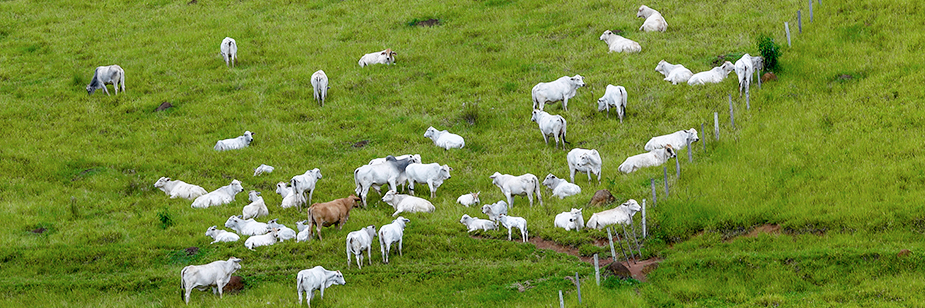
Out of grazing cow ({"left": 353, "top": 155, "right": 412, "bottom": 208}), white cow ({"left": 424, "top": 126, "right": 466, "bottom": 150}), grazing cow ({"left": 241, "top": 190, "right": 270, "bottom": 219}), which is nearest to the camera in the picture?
grazing cow ({"left": 241, "top": 190, "right": 270, "bottom": 219})

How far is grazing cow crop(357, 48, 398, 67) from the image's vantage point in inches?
1326

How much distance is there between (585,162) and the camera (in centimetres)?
2230

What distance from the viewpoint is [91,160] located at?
2662 centimetres

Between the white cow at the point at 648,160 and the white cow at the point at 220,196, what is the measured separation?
10323 millimetres

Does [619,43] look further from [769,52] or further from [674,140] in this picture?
[674,140]

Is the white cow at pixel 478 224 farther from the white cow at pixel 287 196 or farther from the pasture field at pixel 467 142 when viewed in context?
the white cow at pixel 287 196

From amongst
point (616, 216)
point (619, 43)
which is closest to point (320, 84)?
point (619, 43)

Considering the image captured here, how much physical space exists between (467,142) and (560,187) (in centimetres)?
555

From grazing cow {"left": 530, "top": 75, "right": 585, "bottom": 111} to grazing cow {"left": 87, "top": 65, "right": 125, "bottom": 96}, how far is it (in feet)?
52.6

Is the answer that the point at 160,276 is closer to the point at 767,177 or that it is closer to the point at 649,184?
the point at 649,184

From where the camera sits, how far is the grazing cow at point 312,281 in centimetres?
1661

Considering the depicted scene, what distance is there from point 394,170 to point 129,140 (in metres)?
10.7

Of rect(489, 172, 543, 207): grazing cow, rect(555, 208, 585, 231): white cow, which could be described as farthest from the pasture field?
rect(489, 172, 543, 207): grazing cow

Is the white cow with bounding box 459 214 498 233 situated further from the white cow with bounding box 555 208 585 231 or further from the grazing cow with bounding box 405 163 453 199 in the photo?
the grazing cow with bounding box 405 163 453 199
